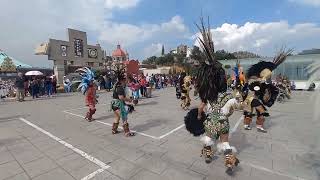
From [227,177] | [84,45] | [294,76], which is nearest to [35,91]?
[227,177]

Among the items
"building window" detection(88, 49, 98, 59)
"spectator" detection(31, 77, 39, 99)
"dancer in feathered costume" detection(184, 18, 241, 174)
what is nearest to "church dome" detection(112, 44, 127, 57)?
"building window" detection(88, 49, 98, 59)

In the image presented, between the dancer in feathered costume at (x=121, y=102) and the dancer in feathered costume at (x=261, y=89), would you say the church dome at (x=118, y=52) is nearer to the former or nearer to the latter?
the dancer in feathered costume at (x=121, y=102)

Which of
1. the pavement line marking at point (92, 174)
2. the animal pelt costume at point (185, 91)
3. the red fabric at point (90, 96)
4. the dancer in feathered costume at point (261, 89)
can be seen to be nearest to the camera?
the pavement line marking at point (92, 174)

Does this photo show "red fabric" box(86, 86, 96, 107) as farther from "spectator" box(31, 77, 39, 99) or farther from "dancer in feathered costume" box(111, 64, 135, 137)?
"spectator" box(31, 77, 39, 99)

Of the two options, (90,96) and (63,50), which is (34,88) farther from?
(63,50)

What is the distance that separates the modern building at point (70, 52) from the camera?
28.5m

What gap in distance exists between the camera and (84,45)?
115 ft

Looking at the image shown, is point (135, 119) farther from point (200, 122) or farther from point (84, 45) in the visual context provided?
point (84, 45)

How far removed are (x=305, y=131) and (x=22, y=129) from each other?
28.1 feet

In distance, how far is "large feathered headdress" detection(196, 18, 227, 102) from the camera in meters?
4.29

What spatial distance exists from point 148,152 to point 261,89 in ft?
12.5

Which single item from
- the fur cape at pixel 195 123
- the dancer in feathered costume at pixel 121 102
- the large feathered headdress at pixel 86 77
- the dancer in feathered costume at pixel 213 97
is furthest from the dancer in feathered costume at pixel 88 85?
the dancer in feathered costume at pixel 213 97

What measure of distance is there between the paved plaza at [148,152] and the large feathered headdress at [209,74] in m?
1.34

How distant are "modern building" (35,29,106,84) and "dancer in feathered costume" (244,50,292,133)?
23329 mm
